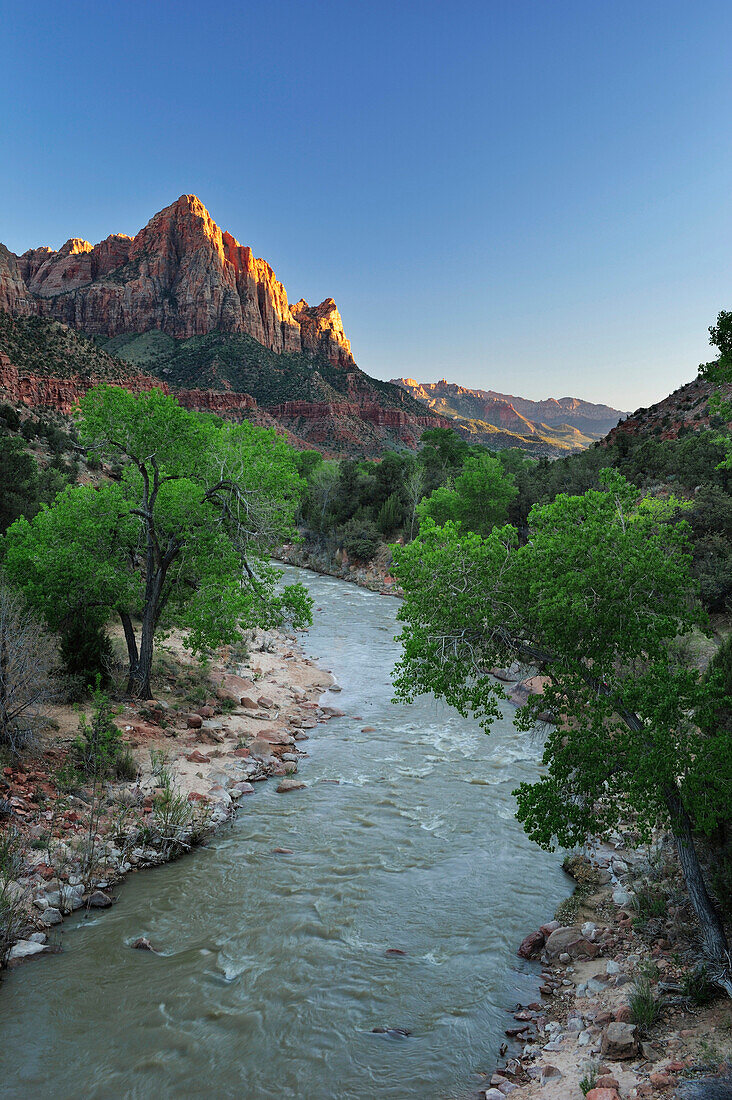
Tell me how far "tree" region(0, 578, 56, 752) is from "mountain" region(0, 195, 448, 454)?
296 feet

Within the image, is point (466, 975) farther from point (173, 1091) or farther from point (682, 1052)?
point (173, 1091)

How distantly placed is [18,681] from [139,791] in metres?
2.81

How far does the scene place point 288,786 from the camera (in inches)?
461

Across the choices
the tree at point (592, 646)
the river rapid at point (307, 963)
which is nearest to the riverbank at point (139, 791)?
the river rapid at point (307, 963)

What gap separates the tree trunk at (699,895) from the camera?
565 cm

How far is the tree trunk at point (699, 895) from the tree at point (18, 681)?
9.54 meters

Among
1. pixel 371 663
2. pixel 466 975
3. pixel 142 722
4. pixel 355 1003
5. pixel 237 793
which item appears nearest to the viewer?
pixel 355 1003

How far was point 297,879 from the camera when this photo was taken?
28.6 ft

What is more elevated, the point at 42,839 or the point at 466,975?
the point at 42,839

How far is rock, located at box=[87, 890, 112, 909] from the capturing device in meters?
7.54

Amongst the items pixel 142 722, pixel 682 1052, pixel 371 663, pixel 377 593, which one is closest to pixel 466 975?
pixel 682 1052

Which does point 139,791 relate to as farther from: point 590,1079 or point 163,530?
point 590,1079

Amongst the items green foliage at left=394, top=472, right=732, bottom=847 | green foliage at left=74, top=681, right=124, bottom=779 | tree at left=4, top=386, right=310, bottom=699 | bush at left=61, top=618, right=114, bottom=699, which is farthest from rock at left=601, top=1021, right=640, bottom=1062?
bush at left=61, top=618, right=114, bottom=699

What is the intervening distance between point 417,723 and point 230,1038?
1079cm
